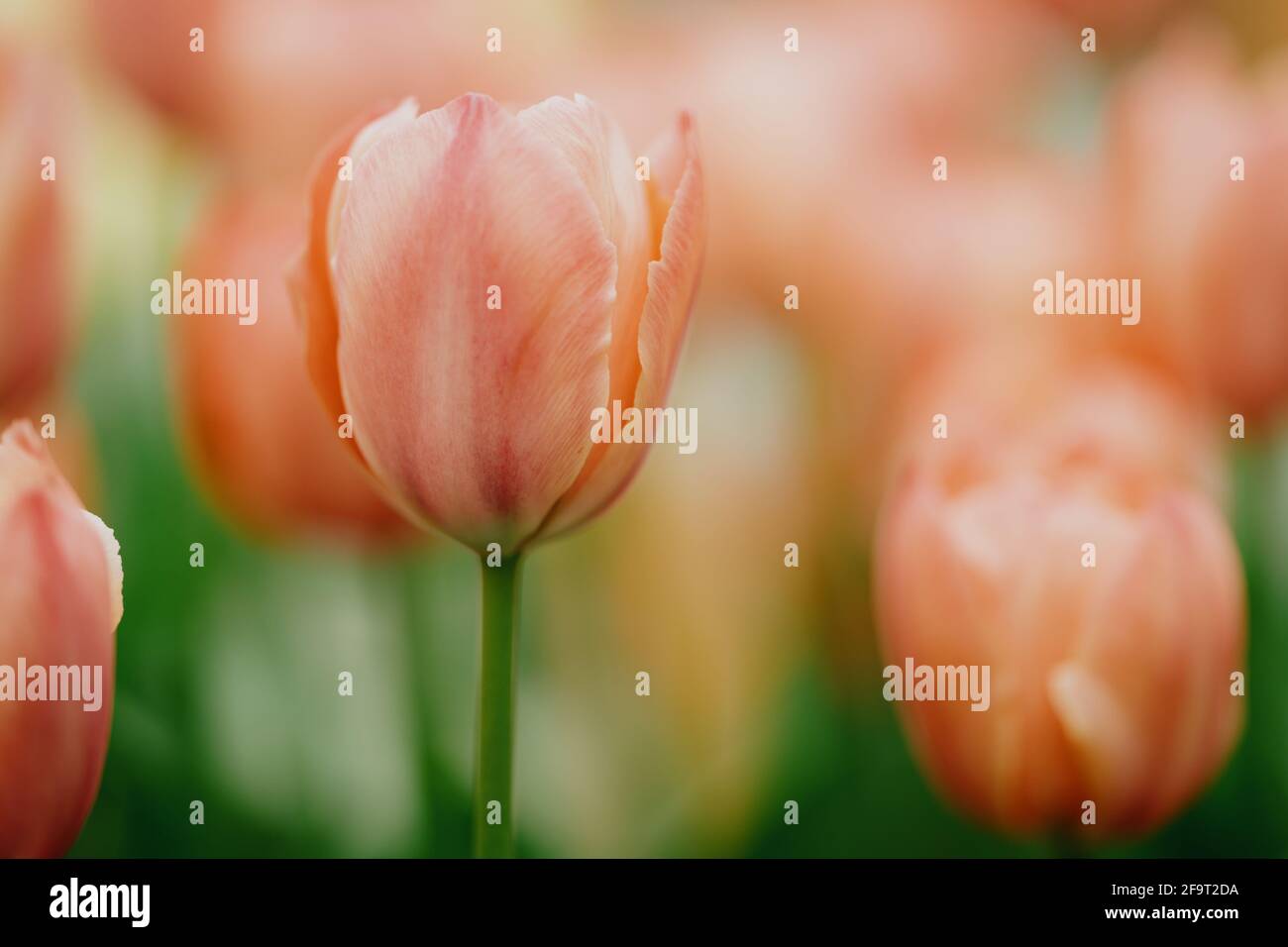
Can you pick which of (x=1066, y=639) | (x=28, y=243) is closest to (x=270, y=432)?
(x=28, y=243)

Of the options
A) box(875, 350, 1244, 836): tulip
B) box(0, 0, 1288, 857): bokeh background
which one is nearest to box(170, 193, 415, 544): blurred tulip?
box(0, 0, 1288, 857): bokeh background

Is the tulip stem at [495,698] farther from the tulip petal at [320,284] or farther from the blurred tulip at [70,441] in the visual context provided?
the blurred tulip at [70,441]

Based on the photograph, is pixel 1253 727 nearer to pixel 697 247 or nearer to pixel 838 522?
pixel 838 522

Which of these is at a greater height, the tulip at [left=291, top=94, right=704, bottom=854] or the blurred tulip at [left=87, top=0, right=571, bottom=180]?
the blurred tulip at [left=87, top=0, right=571, bottom=180]

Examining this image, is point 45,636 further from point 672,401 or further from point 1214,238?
point 1214,238

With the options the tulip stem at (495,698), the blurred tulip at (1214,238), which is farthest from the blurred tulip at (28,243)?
the blurred tulip at (1214,238)

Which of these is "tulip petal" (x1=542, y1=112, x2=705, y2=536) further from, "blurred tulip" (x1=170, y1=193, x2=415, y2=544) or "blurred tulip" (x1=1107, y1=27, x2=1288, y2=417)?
"blurred tulip" (x1=1107, y1=27, x2=1288, y2=417)

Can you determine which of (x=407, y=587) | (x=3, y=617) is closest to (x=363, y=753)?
(x=407, y=587)
